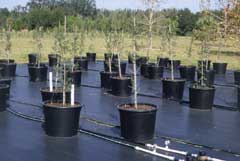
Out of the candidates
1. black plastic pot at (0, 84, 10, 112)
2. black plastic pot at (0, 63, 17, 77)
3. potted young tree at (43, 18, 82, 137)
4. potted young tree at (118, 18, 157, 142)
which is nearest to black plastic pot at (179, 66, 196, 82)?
black plastic pot at (0, 63, 17, 77)

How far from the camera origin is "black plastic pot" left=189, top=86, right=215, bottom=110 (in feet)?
25.7

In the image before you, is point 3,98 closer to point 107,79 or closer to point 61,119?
point 61,119

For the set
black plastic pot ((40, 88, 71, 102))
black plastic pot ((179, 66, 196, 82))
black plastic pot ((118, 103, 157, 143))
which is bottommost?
black plastic pot ((118, 103, 157, 143))

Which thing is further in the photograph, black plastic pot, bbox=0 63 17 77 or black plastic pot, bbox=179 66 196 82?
black plastic pot, bbox=179 66 196 82

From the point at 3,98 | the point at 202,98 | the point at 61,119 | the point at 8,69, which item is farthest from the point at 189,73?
the point at 61,119

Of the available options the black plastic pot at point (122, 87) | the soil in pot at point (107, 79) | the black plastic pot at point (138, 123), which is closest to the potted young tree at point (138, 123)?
the black plastic pot at point (138, 123)

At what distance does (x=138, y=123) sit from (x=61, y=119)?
37.9 inches

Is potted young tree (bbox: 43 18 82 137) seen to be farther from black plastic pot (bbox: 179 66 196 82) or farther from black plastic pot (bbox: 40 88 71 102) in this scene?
black plastic pot (bbox: 179 66 196 82)

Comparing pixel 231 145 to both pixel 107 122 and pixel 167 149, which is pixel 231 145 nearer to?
pixel 167 149

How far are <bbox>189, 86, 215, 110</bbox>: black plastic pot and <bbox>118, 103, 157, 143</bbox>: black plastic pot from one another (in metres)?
2.56

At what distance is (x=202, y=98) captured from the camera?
25.7 ft

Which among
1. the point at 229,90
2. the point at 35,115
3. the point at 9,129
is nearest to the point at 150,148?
the point at 9,129

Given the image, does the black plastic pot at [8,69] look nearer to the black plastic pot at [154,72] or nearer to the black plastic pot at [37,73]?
the black plastic pot at [37,73]

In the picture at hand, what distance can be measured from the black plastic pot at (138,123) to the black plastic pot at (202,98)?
8.39 ft
